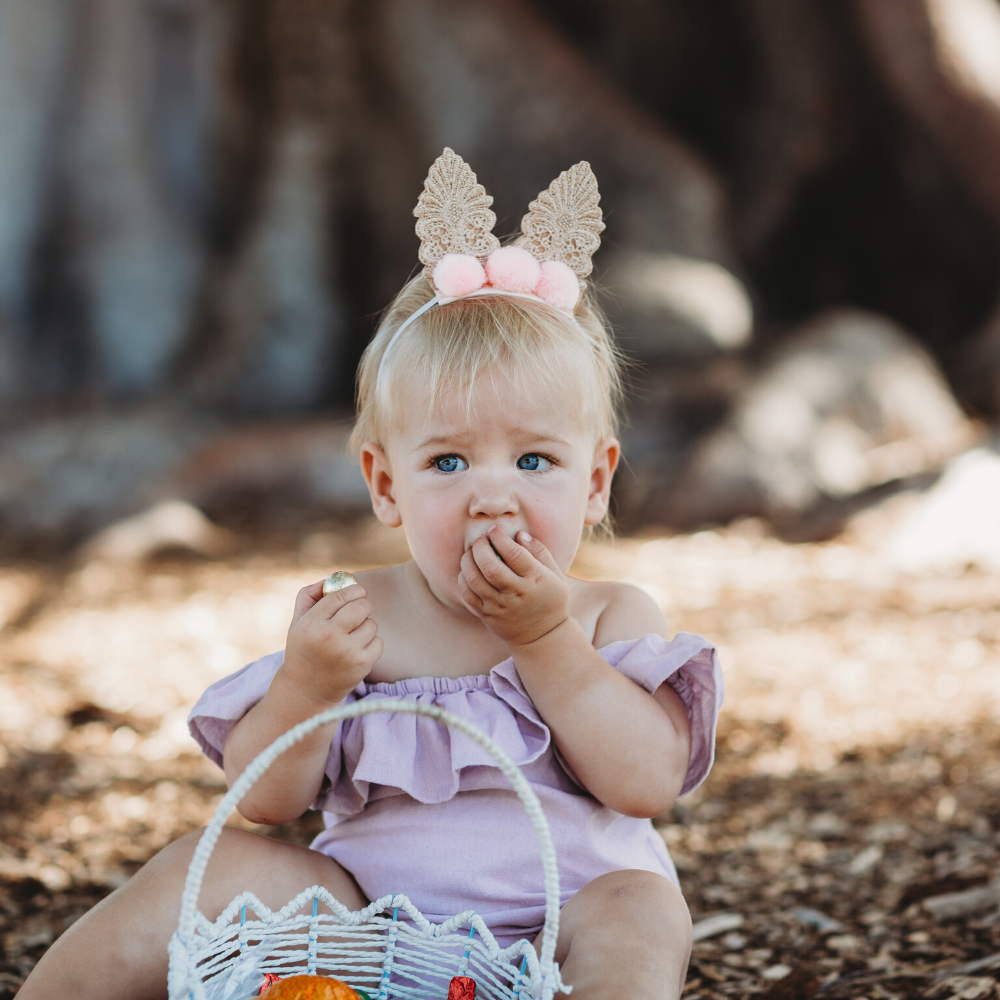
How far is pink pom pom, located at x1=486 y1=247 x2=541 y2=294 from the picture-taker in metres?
1.70

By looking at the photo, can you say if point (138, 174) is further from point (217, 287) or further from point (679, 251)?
point (679, 251)

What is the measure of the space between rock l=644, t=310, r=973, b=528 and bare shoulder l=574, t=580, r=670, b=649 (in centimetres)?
353

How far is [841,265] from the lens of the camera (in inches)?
289

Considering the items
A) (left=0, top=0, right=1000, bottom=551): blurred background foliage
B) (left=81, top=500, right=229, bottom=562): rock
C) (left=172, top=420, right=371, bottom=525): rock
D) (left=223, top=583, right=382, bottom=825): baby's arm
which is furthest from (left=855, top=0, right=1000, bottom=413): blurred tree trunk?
(left=223, top=583, right=382, bottom=825): baby's arm

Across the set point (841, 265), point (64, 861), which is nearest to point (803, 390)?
point (841, 265)

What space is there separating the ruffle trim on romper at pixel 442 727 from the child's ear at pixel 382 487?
0.28m

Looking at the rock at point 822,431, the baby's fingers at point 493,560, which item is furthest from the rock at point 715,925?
the rock at point 822,431

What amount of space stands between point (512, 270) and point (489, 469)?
1.12 feet

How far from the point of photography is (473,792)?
64.0 inches

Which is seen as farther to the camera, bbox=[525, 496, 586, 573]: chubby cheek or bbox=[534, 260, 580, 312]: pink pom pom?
bbox=[534, 260, 580, 312]: pink pom pom

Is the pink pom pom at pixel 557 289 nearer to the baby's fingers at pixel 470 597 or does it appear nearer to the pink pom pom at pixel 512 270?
the pink pom pom at pixel 512 270

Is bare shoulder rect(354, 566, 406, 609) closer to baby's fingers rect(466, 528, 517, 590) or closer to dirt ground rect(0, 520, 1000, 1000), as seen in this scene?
baby's fingers rect(466, 528, 517, 590)

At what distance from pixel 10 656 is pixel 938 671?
9.91ft

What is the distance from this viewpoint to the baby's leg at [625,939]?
4.30 ft
